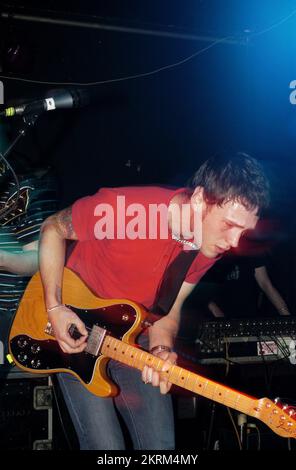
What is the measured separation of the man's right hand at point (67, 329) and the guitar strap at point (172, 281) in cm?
36

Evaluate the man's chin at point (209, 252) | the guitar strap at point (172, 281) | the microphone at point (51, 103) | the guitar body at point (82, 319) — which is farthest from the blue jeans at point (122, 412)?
the microphone at point (51, 103)

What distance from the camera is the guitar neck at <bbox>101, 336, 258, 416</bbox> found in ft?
7.64

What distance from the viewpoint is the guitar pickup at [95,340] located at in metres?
2.61

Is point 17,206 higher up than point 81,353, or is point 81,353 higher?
point 17,206

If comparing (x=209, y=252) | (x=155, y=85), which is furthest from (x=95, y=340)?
(x=155, y=85)

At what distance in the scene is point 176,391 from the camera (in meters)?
3.49

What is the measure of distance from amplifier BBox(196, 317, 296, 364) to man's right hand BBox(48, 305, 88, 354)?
98 cm

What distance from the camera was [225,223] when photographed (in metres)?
2.56

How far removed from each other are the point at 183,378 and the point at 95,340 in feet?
1.37

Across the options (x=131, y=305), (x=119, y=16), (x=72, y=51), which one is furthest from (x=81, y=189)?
(x=131, y=305)

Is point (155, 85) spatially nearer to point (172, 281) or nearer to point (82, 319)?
point (172, 281)

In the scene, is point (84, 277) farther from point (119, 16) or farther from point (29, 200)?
point (119, 16)

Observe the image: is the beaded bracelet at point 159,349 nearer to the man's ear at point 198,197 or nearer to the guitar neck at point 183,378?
the guitar neck at point 183,378

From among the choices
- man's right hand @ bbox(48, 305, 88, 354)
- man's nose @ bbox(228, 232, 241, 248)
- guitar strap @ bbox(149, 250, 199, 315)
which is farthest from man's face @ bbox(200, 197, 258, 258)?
man's right hand @ bbox(48, 305, 88, 354)
